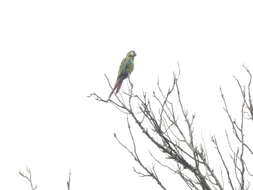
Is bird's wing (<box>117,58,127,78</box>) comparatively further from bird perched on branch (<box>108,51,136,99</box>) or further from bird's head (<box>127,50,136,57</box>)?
bird's head (<box>127,50,136,57</box>)

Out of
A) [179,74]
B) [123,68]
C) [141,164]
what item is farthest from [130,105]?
[123,68]

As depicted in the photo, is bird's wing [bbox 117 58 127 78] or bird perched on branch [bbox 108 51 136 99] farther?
bird's wing [bbox 117 58 127 78]

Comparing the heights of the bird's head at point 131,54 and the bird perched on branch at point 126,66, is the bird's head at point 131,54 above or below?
above

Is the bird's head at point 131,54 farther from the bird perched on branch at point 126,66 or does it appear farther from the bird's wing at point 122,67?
the bird's wing at point 122,67

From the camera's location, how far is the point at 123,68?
9.91m

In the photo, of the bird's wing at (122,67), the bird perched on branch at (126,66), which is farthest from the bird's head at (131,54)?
the bird's wing at (122,67)

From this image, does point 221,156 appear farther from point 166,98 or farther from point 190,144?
point 166,98

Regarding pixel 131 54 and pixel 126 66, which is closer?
pixel 126 66

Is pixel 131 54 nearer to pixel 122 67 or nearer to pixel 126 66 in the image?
pixel 126 66

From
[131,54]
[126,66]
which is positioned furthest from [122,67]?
[131,54]

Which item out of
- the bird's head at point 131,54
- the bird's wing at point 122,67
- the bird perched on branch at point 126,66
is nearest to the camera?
the bird perched on branch at point 126,66

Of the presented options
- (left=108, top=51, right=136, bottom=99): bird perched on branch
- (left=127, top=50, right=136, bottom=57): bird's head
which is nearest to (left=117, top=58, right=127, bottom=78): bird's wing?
(left=108, top=51, right=136, bottom=99): bird perched on branch

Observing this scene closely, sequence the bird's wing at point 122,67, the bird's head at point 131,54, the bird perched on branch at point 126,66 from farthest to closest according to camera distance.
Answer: the bird's head at point 131,54 → the bird's wing at point 122,67 → the bird perched on branch at point 126,66

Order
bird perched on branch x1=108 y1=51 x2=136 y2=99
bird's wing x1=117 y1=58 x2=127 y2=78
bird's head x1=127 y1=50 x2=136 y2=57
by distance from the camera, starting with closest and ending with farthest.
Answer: bird perched on branch x1=108 y1=51 x2=136 y2=99
bird's wing x1=117 y1=58 x2=127 y2=78
bird's head x1=127 y1=50 x2=136 y2=57
